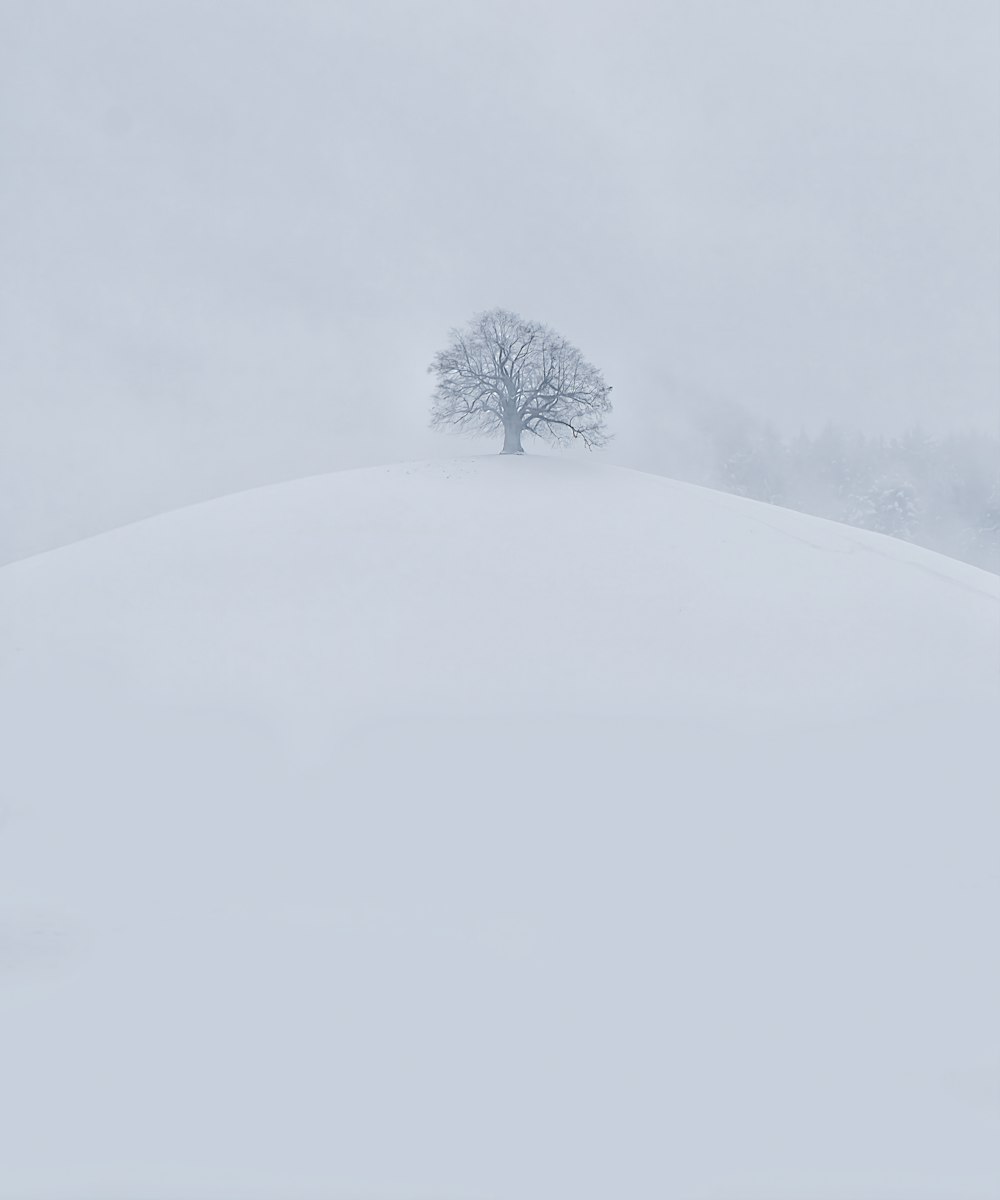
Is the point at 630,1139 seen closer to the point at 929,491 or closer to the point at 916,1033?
the point at 916,1033

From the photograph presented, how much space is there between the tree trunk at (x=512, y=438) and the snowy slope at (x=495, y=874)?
157 inches

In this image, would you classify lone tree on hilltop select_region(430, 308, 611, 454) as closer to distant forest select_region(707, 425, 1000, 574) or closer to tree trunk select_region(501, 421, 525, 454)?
tree trunk select_region(501, 421, 525, 454)

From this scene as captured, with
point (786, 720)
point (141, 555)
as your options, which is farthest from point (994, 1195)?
point (141, 555)

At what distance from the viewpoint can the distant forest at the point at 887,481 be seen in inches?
2071

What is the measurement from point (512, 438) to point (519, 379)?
1.24 metres

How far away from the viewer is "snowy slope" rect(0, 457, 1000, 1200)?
7.27 meters

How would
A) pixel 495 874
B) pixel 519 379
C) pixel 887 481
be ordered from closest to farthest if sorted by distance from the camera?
1. pixel 495 874
2. pixel 519 379
3. pixel 887 481

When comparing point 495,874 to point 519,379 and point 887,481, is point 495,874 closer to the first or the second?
point 519,379

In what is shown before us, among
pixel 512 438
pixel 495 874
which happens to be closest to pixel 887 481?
pixel 512 438

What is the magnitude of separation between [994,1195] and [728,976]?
2.48 metres

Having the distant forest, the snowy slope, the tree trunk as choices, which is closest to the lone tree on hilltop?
the tree trunk

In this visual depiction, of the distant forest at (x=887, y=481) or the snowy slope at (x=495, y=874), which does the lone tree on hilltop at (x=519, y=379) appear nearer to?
the snowy slope at (x=495, y=874)

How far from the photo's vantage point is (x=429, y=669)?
12.2m

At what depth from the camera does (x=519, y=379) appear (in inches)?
734
